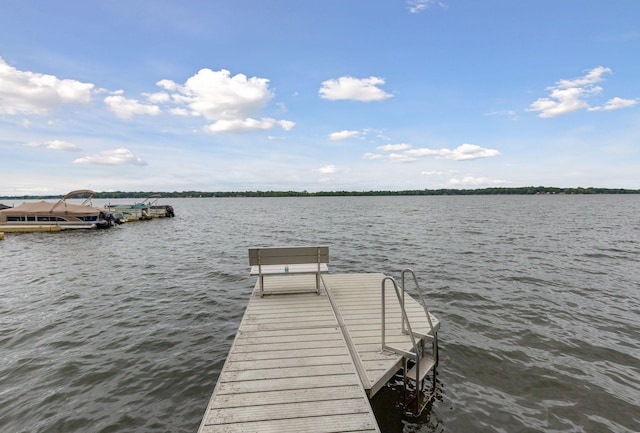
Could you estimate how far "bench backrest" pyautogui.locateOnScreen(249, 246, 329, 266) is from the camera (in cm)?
789

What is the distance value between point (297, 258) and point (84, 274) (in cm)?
1240

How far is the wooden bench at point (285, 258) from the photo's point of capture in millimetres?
7914

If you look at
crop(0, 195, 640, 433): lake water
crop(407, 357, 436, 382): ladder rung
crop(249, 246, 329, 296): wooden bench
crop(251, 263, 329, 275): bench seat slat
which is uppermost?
crop(249, 246, 329, 296): wooden bench

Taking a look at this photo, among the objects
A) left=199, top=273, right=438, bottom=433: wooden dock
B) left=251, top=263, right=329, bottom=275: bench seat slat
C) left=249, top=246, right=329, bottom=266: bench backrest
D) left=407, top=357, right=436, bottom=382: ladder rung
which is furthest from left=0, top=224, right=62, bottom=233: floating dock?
left=407, top=357, right=436, bottom=382: ladder rung

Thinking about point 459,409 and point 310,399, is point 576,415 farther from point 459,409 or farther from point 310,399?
point 310,399

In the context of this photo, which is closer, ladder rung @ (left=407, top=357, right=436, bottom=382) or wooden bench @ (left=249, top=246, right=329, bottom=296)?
ladder rung @ (left=407, top=357, right=436, bottom=382)

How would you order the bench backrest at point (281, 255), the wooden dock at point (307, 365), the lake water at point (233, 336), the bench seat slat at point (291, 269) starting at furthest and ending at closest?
the bench seat slat at point (291, 269)
the bench backrest at point (281, 255)
the lake water at point (233, 336)
the wooden dock at point (307, 365)

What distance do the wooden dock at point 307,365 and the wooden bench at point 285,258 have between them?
675mm

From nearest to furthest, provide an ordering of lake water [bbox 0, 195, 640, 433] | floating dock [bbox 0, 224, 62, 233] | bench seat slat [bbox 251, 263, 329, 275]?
lake water [bbox 0, 195, 640, 433], bench seat slat [bbox 251, 263, 329, 275], floating dock [bbox 0, 224, 62, 233]

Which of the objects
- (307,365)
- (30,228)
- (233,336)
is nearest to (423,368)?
(307,365)

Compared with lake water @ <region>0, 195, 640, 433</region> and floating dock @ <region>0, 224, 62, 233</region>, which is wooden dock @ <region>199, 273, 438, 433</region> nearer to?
lake water @ <region>0, 195, 640, 433</region>

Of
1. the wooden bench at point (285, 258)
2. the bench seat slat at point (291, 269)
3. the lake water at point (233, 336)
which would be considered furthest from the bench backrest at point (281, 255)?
the lake water at point (233, 336)

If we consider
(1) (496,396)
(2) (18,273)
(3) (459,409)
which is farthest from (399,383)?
(2) (18,273)

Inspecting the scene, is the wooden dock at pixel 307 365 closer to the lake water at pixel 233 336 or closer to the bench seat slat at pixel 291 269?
the bench seat slat at pixel 291 269
